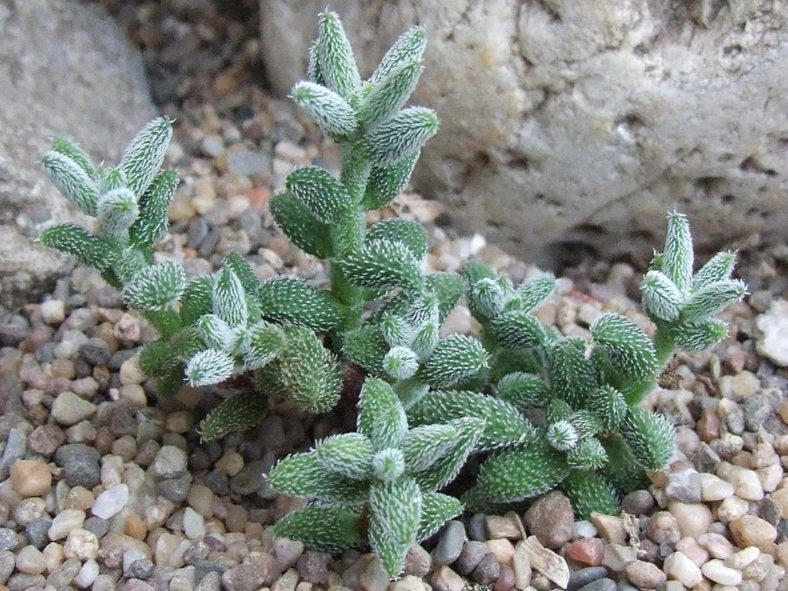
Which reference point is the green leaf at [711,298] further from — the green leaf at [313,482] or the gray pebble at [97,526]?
the gray pebble at [97,526]

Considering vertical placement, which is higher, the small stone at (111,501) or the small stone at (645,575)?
the small stone at (645,575)

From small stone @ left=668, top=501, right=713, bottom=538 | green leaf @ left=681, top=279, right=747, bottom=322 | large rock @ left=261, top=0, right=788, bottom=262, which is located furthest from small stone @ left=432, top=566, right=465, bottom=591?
large rock @ left=261, top=0, right=788, bottom=262

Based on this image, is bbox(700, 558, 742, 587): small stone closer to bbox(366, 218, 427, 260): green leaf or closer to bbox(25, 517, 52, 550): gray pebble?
bbox(366, 218, 427, 260): green leaf

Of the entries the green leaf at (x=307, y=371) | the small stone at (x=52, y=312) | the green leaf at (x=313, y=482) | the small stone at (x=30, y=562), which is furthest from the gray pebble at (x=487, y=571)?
the small stone at (x=52, y=312)

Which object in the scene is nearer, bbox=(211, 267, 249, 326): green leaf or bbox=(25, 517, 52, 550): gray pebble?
bbox=(211, 267, 249, 326): green leaf

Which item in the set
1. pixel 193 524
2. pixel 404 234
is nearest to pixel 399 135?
pixel 404 234

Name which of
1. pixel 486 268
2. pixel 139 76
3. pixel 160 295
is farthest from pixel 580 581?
pixel 139 76

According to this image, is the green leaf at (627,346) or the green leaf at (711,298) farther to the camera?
the green leaf at (627,346)
